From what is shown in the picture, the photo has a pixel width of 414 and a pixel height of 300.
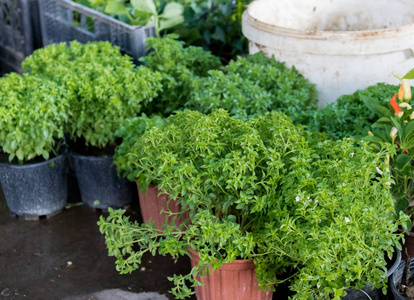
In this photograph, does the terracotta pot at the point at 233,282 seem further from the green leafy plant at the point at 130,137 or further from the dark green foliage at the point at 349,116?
the dark green foliage at the point at 349,116

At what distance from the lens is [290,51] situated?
4.12 metres

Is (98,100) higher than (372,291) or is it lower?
higher

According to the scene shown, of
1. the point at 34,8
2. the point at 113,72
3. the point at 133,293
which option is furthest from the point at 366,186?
the point at 34,8

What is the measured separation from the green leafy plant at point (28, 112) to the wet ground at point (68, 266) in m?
0.61

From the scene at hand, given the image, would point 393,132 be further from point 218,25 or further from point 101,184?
point 218,25

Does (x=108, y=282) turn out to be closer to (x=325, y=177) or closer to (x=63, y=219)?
(x=63, y=219)

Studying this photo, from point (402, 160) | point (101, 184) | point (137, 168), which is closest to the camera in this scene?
point (402, 160)

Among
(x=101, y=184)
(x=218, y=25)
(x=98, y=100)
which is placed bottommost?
(x=101, y=184)

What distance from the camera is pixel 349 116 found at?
3.57 meters

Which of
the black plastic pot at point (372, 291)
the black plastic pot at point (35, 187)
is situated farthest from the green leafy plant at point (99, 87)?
the black plastic pot at point (372, 291)

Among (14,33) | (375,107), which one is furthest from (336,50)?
(14,33)

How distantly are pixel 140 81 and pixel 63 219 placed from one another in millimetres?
1232

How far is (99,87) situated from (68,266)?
3.90 ft

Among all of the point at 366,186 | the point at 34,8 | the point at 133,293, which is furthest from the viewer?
the point at 34,8
